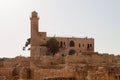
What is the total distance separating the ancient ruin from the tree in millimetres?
494

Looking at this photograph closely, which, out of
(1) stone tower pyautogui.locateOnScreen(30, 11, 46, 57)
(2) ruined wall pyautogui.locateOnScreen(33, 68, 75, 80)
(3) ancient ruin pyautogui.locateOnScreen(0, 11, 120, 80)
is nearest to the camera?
(3) ancient ruin pyautogui.locateOnScreen(0, 11, 120, 80)

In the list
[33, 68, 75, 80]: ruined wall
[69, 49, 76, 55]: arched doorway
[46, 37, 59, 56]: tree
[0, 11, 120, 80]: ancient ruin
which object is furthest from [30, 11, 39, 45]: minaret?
[33, 68, 75, 80]: ruined wall

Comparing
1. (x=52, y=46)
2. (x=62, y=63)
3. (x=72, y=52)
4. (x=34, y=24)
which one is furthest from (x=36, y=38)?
(x=62, y=63)

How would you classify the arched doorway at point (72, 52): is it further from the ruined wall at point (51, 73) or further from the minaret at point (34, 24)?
the ruined wall at point (51, 73)

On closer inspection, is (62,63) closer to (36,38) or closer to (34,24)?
(36,38)

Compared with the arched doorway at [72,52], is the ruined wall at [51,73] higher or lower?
lower

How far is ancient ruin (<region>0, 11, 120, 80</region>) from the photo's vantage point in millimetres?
19469

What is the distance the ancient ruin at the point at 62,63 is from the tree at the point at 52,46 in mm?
494

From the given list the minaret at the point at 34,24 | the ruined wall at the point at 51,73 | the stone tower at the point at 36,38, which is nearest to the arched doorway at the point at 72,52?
the stone tower at the point at 36,38

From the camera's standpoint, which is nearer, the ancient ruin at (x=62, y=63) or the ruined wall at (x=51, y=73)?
the ancient ruin at (x=62, y=63)

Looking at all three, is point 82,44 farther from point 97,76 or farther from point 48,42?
point 97,76

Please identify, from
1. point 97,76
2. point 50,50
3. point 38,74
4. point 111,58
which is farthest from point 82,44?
point 97,76

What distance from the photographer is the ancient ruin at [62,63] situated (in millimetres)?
19469

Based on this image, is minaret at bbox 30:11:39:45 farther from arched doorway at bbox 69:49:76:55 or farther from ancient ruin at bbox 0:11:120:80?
Answer: arched doorway at bbox 69:49:76:55
